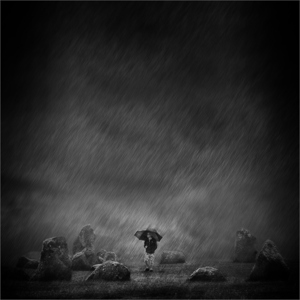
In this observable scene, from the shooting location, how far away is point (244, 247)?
40000 mm

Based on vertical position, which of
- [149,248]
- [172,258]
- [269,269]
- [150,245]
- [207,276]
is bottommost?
[207,276]

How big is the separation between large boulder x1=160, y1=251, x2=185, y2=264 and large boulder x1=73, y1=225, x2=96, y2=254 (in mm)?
13712

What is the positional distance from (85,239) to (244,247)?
28362mm

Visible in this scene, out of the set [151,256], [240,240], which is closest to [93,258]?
[151,256]

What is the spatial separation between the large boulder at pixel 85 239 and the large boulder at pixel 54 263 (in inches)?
981

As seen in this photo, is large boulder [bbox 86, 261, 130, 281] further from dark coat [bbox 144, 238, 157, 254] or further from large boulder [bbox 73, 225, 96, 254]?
large boulder [bbox 73, 225, 96, 254]

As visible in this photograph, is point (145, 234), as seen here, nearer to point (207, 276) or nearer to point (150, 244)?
point (150, 244)

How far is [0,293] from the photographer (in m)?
12.4

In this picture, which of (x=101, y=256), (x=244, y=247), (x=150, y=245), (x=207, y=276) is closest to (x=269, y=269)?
(x=207, y=276)

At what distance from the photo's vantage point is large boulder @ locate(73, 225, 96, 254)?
41.4m

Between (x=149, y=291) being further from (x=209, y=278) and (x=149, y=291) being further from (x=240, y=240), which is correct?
(x=240, y=240)


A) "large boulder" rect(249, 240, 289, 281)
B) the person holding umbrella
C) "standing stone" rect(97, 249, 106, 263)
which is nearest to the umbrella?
the person holding umbrella

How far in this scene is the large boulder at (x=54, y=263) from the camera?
16125mm

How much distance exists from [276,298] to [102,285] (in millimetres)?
9310
